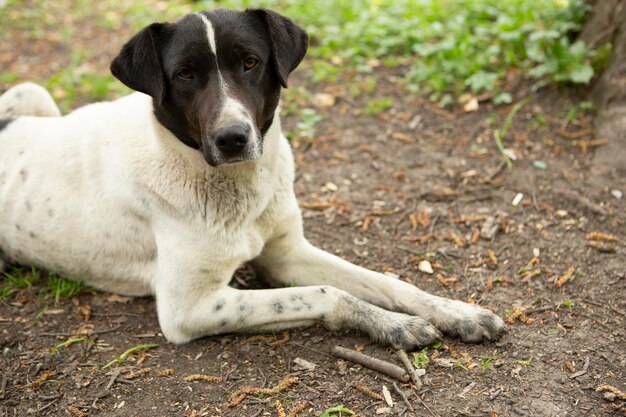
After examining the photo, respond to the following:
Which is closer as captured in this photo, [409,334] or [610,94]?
[409,334]

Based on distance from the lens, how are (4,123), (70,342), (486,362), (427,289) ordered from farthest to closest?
1. (4,123)
2. (427,289)
3. (70,342)
4. (486,362)

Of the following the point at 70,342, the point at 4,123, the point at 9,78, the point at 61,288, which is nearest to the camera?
the point at 70,342

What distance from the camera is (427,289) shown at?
3.99 metres

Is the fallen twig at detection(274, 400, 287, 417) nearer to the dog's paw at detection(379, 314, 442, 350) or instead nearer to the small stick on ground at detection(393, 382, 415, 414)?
the small stick on ground at detection(393, 382, 415, 414)

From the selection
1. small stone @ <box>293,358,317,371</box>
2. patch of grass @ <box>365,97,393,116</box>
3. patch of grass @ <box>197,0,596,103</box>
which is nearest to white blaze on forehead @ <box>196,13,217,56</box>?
small stone @ <box>293,358,317,371</box>

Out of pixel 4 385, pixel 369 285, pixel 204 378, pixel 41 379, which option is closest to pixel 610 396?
pixel 369 285

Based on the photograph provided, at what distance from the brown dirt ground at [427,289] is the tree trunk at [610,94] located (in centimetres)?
12

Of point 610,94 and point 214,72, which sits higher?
point 214,72

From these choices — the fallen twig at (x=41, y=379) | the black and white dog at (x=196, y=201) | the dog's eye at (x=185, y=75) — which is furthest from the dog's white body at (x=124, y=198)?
the fallen twig at (x=41, y=379)

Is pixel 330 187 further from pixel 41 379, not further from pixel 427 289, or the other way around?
pixel 41 379

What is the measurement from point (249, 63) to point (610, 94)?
130 inches

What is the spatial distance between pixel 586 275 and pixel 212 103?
2.42 metres

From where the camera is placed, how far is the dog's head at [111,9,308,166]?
322cm

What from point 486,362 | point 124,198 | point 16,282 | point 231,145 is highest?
point 231,145
